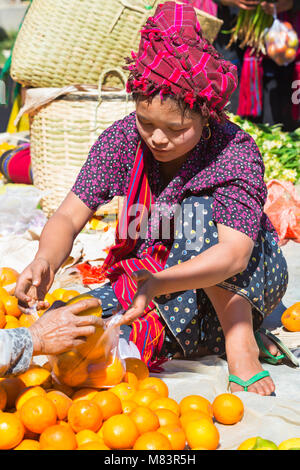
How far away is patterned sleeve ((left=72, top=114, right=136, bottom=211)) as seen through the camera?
91.0 inches

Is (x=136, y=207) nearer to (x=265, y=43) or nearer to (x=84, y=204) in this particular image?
(x=84, y=204)

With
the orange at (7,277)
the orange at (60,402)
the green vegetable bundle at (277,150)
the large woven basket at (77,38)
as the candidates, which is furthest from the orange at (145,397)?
the green vegetable bundle at (277,150)

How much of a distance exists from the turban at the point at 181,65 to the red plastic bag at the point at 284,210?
2058mm

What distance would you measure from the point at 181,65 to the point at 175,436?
119 centimetres

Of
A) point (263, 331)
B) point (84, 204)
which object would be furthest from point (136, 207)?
point (263, 331)

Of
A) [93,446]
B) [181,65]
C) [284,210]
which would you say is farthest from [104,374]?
[284,210]

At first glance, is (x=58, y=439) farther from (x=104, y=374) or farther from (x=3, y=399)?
(x=104, y=374)

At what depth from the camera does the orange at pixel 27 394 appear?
1696mm

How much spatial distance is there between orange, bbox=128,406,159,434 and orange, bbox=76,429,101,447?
0.39ft

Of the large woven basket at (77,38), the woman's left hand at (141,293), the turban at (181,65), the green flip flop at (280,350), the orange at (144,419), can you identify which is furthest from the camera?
the large woven basket at (77,38)

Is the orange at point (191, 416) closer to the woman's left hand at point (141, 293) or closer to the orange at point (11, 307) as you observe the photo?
the woman's left hand at point (141, 293)

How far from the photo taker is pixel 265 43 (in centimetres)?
593

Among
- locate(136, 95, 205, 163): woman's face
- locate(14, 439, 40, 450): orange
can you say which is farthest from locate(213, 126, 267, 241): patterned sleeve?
locate(14, 439, 40, 450): orange
